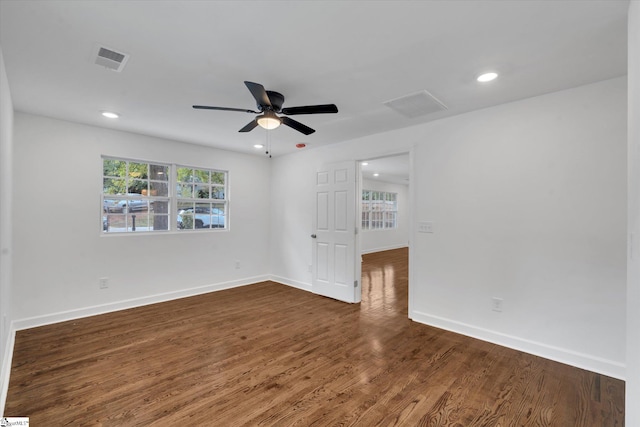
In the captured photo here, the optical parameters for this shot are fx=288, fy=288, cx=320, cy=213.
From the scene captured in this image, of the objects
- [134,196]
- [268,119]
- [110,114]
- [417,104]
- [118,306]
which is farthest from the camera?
[134,196]

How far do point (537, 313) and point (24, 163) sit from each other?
5.78 m

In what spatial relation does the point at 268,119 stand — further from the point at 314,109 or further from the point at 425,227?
the point at 425,227

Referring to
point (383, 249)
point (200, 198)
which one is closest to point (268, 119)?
point (200, 198)

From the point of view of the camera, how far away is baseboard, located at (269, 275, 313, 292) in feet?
16.7

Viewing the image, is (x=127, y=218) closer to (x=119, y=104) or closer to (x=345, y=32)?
(x=119, y=104)

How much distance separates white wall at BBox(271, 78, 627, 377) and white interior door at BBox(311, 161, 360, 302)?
0.97 m

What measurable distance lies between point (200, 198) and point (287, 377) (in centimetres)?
354

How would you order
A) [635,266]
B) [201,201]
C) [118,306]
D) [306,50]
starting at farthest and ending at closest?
1. [201,201]
2. [118,306]
3. [306,50]
4. [635,266]

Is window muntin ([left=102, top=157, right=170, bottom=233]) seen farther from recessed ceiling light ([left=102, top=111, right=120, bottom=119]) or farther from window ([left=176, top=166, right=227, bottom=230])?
recessed ceiling light ([left=102, top=111, right=120, bottom=119])

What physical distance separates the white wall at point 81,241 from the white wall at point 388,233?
549 centimetres

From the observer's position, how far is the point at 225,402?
2.06 m

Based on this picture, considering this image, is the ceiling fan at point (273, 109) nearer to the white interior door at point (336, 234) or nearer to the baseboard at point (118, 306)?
the white interior door at point (336, 234)

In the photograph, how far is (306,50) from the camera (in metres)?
2.06

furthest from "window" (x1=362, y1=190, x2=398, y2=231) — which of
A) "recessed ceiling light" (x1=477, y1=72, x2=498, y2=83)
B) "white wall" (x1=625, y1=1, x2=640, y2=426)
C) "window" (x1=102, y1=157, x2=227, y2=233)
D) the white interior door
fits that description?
"white wall" (x1=625, y1=1, x2=640, y2=426)
